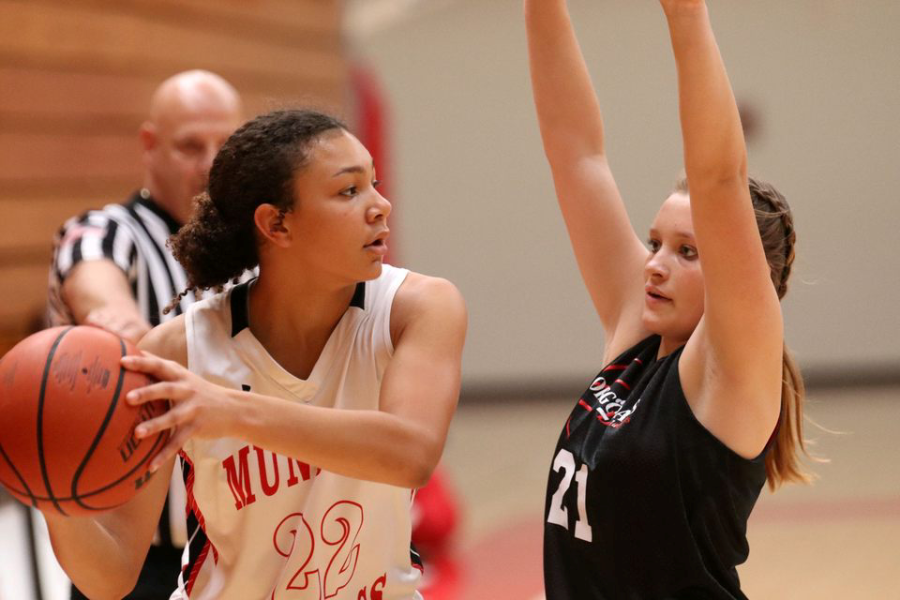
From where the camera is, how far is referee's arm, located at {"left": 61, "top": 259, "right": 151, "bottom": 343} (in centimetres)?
321

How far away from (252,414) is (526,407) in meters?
9.39

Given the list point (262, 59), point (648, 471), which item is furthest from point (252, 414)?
point (262, 59)

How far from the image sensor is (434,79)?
38.2 ft

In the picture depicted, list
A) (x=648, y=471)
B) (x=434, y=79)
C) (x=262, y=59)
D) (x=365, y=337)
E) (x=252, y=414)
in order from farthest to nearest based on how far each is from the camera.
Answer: (x=434, y=79), (x=262, y=59), (x=365, y=337), (x=648, y=471), (x=252, y=414)

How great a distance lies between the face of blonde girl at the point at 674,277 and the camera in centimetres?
255

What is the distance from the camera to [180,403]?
6.87 feet

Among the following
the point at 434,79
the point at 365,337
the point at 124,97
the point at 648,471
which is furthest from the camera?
the point at 434,79

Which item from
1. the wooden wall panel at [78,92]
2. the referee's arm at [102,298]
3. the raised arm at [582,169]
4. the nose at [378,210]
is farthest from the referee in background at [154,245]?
the wooden wall panel at [78,92]

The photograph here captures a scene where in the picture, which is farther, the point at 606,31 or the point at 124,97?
the point at 606,31

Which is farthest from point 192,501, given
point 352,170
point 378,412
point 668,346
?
point 668,346

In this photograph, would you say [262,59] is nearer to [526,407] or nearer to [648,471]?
[526,407]

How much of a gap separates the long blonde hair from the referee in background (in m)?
1.69

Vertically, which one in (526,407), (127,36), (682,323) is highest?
(127,36)

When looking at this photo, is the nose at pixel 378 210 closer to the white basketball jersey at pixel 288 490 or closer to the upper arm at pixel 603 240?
the white basketball jersey at pixel 288 490
